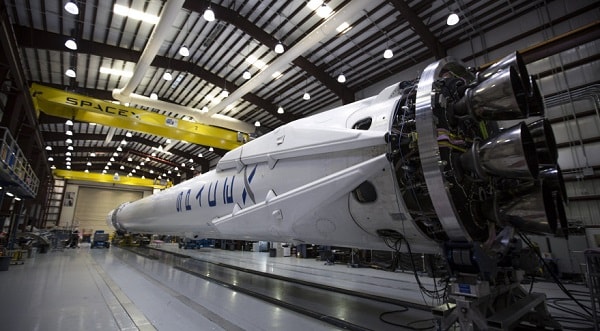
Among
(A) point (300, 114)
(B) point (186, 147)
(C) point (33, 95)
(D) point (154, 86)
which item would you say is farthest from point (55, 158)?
(A) point (300, 114)

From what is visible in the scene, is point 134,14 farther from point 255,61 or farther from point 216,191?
point 216,191

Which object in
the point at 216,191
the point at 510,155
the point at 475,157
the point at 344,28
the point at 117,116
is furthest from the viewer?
the point at 117,116

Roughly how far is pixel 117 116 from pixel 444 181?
549 inches

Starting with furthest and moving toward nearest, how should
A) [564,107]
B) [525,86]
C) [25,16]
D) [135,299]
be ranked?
1. [25,16]
2. [564,107]
3. [135,299]
4. [525,86]

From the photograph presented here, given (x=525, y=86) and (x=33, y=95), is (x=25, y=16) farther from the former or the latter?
(x=525, y=86)

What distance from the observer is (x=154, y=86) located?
16.7 m

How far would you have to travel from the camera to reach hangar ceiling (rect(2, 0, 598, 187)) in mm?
10172

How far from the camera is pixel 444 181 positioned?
8.41 ft

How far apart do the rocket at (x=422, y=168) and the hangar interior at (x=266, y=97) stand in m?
0.17

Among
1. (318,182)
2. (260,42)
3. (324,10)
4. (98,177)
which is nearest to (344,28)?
(324,10)

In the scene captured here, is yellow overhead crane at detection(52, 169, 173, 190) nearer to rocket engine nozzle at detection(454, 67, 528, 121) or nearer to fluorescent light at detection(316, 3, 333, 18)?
fluorescent light at detection(316, 3, 333, 18)

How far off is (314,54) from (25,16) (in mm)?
10745

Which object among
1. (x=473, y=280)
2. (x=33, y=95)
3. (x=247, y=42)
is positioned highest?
(x=247, y=42)

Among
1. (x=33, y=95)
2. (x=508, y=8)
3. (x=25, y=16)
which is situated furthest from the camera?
(x=33, y=95)
